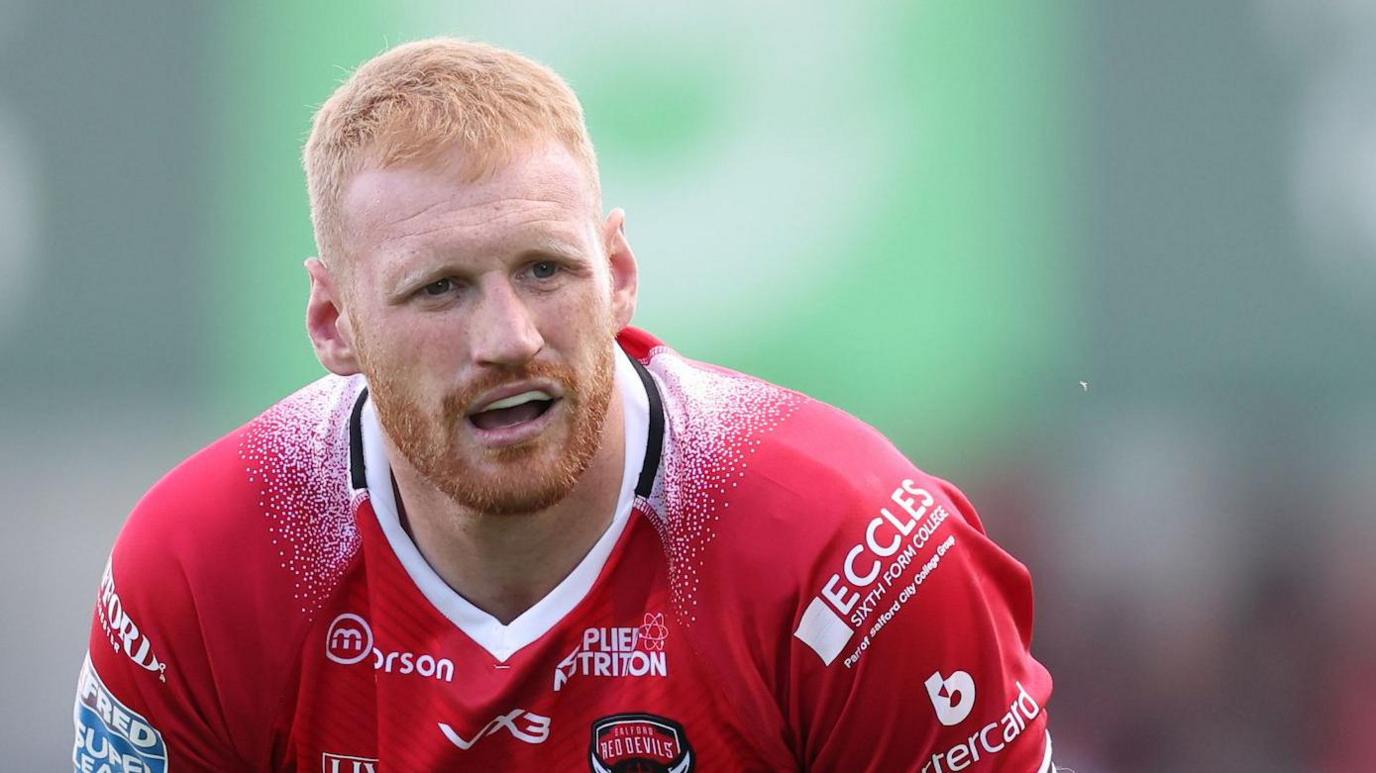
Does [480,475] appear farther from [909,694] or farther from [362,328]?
[909,694]

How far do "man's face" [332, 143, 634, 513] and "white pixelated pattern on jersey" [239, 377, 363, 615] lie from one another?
0.29 meters

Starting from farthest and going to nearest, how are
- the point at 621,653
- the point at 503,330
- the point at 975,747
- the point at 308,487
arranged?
1. the point at 308,487
2. the point at 621,653
3. the point at 975,747
4. the point at 503,330

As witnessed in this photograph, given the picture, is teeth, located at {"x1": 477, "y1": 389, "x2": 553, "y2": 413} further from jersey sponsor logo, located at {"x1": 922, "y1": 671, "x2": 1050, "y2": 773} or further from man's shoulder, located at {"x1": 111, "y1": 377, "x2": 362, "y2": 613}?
jersey sponsor logo, located at {"x1": 922, "y1": 671, "x2": 1050, "y2": 773}

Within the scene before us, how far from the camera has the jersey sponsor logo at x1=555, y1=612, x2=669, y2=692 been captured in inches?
Answer: 99.4

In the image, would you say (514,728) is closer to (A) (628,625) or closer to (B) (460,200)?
(A) (628,625)

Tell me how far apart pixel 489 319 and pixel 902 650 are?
0.77 meters

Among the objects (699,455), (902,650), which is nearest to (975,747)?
(902,650)

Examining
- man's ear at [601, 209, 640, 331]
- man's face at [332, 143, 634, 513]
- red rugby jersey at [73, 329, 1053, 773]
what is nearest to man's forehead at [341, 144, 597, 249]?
man's face at [332, 143, 634, 513]

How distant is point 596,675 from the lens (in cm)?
256

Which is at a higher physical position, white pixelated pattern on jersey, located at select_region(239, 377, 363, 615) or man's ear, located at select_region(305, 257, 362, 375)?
man's ear, located at select_region(305, 257, 362, 375)

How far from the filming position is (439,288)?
91.9 inches

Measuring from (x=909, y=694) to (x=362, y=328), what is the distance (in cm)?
97

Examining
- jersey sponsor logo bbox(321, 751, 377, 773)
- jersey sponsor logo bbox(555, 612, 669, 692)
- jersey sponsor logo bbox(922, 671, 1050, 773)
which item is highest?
jersey sponsor logo bbox(555, 612, 669, 692)

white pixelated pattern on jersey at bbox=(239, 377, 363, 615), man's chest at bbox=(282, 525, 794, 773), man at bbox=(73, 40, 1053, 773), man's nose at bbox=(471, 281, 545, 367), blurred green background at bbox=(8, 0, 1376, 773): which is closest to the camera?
man's nose at bbox=(471, 281, 545, 367)
